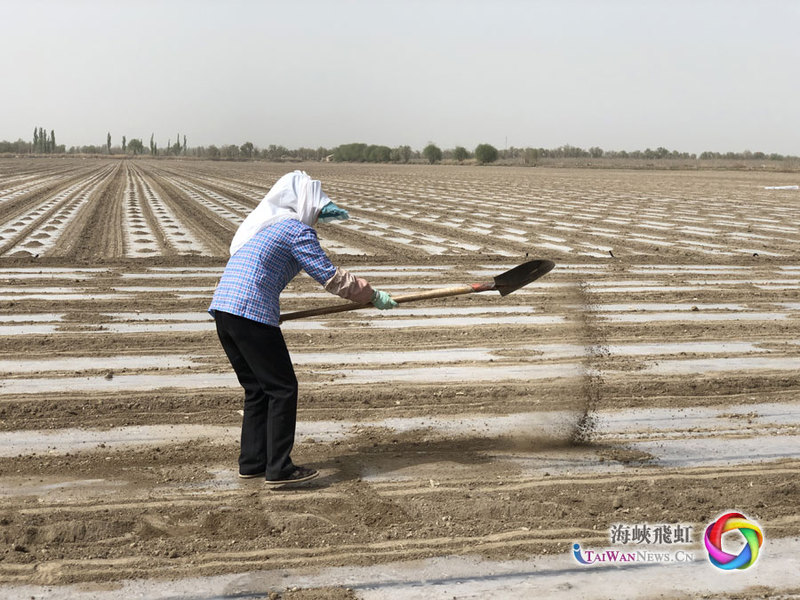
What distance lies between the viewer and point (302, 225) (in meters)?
4.58

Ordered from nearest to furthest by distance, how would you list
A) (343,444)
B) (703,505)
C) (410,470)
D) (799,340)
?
(703,505) → (410,470) → (343,444) → (799,340)

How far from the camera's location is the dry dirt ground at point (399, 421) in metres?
4.09

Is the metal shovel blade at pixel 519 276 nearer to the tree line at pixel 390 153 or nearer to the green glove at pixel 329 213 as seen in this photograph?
the green glove at pixel 329 213

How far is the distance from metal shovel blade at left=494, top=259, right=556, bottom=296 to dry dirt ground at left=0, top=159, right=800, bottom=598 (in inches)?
32.6

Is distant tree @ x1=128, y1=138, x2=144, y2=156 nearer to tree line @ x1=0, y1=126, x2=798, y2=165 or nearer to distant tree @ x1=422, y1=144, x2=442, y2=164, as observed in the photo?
tree line @ x1=0, y1=126, x2=798, y2=165

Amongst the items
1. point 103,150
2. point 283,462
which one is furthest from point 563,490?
point 103,150

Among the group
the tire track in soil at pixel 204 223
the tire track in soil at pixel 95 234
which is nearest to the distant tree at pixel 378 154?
Answer: the tire track in soil at pixel 204 223

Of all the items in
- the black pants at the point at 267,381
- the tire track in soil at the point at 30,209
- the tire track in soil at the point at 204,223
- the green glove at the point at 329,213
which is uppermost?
the green glove at the point at 329,213

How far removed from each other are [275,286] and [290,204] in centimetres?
43

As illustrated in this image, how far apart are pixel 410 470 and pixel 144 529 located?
1488 millimetres

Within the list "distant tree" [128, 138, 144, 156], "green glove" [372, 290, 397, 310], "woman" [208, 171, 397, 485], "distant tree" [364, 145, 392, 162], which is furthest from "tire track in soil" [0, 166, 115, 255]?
"distant tree" [128, 138, 144, 156]

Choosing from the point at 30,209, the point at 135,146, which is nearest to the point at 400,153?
the point at 135,146

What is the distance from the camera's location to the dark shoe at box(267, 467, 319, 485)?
4.71m

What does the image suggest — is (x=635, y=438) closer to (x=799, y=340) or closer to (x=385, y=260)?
(x=799, y=340)
